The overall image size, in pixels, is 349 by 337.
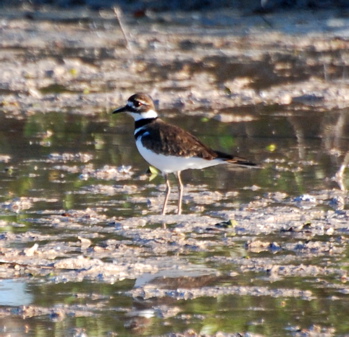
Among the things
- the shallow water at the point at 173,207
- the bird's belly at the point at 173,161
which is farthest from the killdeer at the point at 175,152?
the shallow water at the point at 173,207

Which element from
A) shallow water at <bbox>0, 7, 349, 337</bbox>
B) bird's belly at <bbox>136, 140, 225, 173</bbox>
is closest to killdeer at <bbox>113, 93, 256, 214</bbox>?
bird's belly at <bbox>136, 140, 225, 173</bbox>

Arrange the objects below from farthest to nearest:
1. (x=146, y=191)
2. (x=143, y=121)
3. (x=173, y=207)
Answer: (x=143, y=121) < (x=146, y=191) < (x=173, y=207)

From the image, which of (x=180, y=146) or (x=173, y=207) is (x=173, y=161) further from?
(x=173, y=207)

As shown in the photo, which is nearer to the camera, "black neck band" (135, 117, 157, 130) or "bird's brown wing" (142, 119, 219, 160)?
"bird's brown wing" (142, 119, 219, 160)

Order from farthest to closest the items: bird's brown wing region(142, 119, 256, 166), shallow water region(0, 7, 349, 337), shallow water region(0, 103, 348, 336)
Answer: bird's brown wing region(142, 119, 256, 166) → shallow water region(0, 7, 349, 337) → shallow water region(0, 103, 348, 336)

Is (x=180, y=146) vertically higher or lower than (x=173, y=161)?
higher

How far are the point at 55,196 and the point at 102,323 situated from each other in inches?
133

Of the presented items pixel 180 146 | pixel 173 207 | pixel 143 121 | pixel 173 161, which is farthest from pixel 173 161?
pixel 143 121

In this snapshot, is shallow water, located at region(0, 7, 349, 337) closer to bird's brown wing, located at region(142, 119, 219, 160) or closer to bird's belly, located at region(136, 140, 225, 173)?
bird's belly, located at region(136, 140, 225, 173)

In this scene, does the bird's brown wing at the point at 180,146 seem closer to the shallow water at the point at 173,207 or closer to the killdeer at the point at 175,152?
the killdeer at the point at 175,152

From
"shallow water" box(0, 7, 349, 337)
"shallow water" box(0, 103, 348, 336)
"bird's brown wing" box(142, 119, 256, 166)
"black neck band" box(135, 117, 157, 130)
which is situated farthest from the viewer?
"black neck band" box(135, 117, 157, 130)

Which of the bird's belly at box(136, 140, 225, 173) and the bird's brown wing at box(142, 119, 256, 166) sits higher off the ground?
the bird's brown wing at box(142, 119, 256, 166)

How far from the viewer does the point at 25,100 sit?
44.6ft

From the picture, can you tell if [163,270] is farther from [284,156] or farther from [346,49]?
[346,49]
